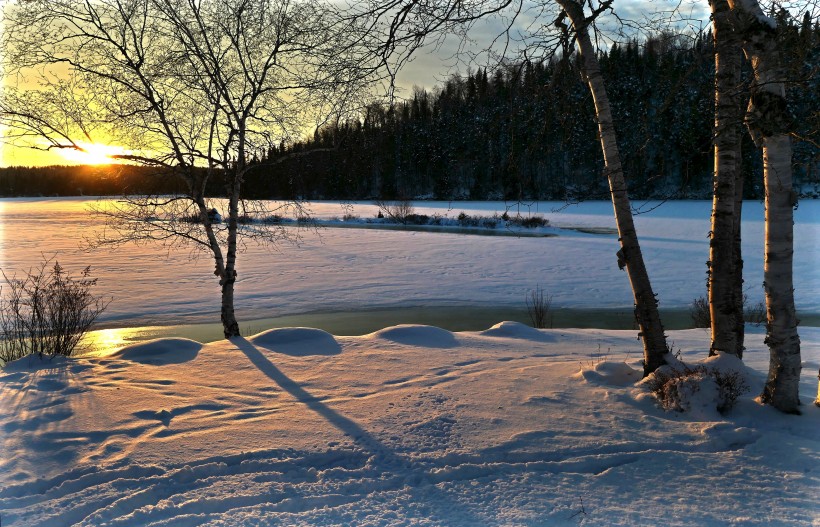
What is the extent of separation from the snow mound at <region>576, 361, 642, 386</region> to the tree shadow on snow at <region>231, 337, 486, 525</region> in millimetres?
2332

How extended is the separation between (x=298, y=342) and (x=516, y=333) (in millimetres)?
3190

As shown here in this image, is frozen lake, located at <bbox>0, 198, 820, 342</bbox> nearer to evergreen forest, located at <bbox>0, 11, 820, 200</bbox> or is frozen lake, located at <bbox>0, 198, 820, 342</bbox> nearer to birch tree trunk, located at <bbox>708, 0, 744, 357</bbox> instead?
evergreen forest, located at <bbox>0, 11, 820, 200</bbox>

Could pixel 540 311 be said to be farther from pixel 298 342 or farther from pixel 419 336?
pixel 298 342

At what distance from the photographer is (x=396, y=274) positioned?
16172 millimetres

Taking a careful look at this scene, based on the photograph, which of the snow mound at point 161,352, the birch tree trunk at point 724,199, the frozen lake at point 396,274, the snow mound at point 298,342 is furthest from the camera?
the frozen lake at point 396,274

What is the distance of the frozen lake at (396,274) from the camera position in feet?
40.1

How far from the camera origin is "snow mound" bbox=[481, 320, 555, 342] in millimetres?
7465

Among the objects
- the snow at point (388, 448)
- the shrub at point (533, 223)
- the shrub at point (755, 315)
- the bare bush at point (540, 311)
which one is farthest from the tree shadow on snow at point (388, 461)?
the shrub at point (533, 223)

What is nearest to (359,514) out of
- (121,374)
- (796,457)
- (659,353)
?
(796,457)

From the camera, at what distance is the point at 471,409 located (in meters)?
4.31

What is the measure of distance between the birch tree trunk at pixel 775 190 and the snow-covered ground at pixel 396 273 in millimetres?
3784

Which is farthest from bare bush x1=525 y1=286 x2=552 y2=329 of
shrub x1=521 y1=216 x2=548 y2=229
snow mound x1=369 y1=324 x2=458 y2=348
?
shrub x1=521 y1=216 x2=548 y2=229

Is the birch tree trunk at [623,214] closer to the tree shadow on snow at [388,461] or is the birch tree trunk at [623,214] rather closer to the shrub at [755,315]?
the tree shadow on snow at [388,461]

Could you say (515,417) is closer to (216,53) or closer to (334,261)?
(216,53)
